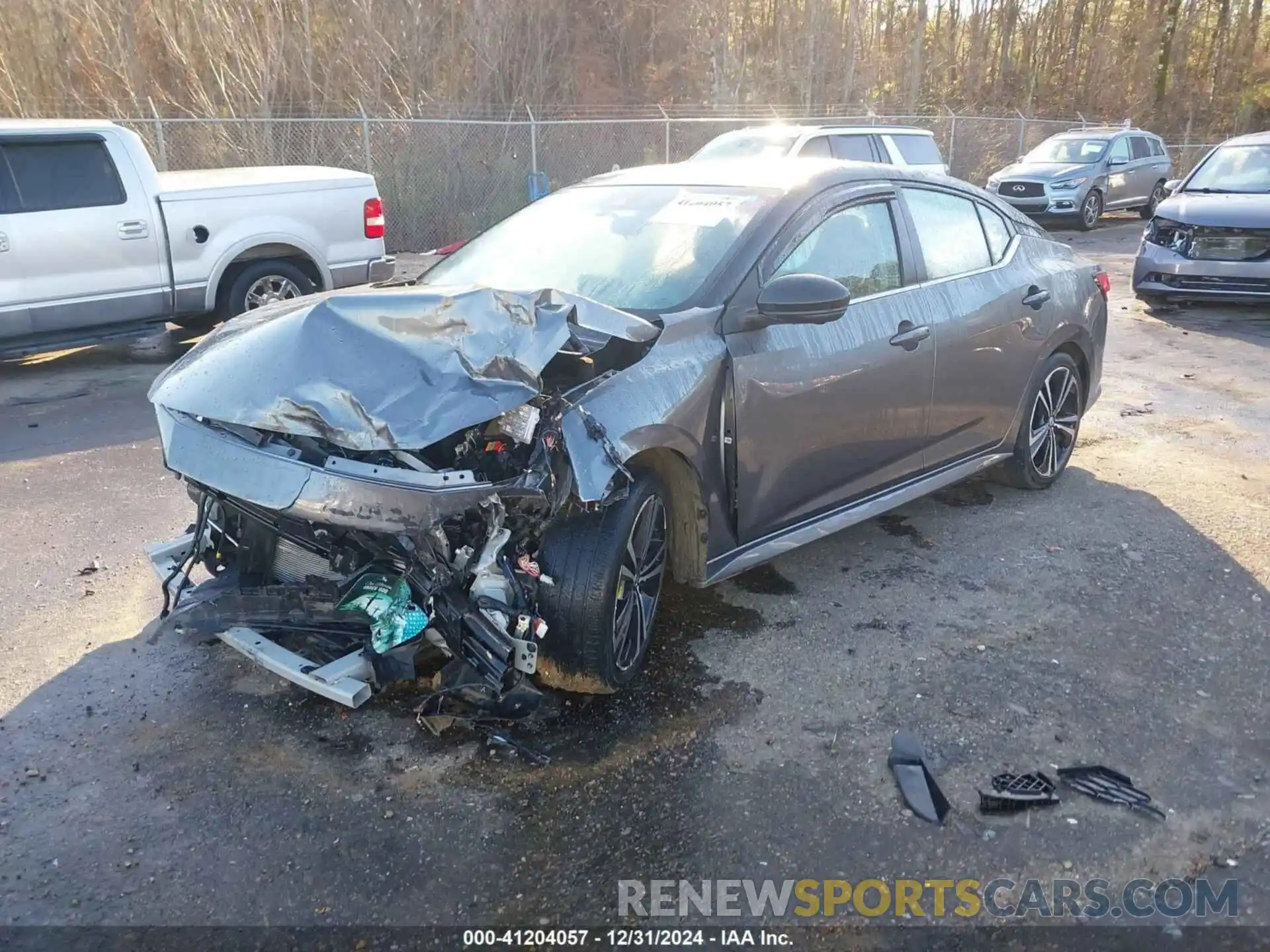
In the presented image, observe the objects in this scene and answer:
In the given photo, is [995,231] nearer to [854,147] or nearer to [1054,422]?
[1054,422]

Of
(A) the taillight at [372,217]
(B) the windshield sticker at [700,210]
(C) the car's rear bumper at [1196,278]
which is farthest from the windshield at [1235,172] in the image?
(B) the windshield sticker at [700,210]

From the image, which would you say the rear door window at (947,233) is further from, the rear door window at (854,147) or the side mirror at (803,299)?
the rear door window at (854,147)

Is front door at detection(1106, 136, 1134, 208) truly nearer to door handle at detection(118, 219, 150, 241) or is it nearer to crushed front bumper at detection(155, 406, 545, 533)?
door handle at detection(118, 219, 150, 241)

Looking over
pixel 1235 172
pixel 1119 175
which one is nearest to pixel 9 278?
pixel 1235 172

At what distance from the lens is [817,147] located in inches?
474

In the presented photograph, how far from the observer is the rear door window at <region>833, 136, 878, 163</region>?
12.2 m

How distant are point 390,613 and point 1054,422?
4119mm

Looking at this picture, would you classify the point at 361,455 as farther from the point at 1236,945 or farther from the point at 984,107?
the point at 984,107

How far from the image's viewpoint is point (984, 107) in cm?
3158

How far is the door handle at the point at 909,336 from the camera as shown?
447cm

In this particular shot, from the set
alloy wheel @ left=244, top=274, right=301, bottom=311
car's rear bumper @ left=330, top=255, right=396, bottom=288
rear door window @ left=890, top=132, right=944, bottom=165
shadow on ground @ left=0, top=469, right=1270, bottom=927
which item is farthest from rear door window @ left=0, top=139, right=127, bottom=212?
rear door window @ left=890, top=132, right=944, bottom=165

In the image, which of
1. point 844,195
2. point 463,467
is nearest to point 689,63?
point 844,195

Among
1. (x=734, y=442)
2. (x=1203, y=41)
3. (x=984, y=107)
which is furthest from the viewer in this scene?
(x=1203, y=41)

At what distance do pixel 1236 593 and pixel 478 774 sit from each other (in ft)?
11.3
